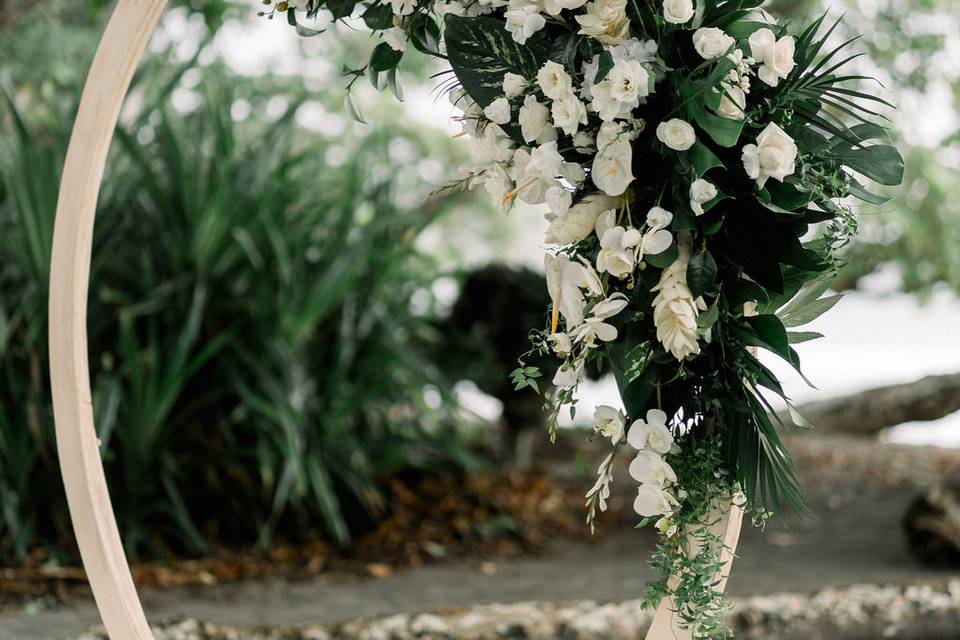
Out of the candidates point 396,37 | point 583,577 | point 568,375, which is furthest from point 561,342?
point 583,577

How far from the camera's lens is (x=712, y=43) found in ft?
3.74

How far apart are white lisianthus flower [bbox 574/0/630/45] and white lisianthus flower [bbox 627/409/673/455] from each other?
514mm

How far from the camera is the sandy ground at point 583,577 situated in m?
2.51

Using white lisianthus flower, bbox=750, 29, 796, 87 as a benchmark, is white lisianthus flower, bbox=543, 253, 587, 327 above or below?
below

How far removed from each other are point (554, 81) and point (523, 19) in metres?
0.09

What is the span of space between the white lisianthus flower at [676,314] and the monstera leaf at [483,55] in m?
0.37

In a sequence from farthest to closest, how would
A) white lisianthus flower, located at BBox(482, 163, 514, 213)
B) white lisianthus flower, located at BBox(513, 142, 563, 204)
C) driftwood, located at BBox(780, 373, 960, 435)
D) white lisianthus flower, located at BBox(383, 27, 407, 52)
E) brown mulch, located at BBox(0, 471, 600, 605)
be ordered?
driftwood, located at BBox(780, 373, 960, 435), brown mulch, located at BBox(0, 471, 600, 605), white lisianthus flower, located at BBox(383, 27, 407, 52), white lisianthus flower, located at BBox(482, 163, 514, 213), white lisianthus flower, located at BBox(513, 142, 563, 204)

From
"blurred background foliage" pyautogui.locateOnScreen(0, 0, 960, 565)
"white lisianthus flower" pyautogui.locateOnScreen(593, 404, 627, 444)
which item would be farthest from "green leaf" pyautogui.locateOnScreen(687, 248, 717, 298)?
"blurred background foliage" pyautogui.locateOnScreen(0, 0, 960, 565)

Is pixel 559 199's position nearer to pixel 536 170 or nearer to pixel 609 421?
pixel 536 170

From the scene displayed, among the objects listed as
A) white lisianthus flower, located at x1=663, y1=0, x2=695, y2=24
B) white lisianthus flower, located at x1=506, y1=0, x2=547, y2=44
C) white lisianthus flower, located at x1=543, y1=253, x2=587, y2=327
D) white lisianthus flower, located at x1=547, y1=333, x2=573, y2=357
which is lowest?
white lisianthus flower, located at x1=547, y1=333, x2=573, y2=357

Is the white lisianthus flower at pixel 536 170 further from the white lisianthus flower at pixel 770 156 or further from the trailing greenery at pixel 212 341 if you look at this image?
the trailing greenery at pixel 212 341

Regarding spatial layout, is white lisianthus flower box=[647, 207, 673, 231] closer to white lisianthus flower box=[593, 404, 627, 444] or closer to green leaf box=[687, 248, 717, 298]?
green leaf box=[687, 248, 717, 298]

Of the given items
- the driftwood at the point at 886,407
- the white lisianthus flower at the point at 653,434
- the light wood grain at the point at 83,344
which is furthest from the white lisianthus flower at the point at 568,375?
the driftwood at the point at 886,407

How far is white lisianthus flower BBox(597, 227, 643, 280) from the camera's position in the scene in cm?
116
